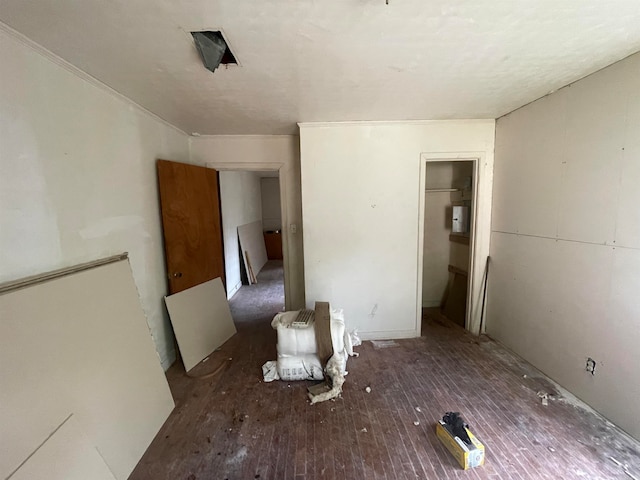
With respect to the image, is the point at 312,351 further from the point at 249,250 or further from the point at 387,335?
the point at 249,250

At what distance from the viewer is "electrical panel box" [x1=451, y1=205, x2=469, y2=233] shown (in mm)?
3777

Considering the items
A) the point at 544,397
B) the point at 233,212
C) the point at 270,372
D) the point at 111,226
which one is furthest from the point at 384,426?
the point at 233,212

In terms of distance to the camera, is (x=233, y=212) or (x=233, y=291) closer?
(x=233, y=291)

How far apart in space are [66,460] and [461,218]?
168 inches

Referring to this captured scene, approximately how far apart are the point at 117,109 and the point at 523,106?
3.64 m

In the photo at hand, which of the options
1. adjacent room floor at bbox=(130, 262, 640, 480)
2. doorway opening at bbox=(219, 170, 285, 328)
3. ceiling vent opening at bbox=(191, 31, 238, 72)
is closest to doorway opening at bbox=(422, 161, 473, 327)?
adjacent room floor at bbox=(130, 262, 640, 480)

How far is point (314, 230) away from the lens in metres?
3.18

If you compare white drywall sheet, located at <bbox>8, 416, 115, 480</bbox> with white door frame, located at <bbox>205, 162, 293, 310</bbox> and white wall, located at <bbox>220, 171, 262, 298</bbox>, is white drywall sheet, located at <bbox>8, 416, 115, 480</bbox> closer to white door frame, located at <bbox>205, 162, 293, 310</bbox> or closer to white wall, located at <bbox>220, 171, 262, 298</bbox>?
white door frame, located at <bbox>205, 162, 293, 310</bbox>

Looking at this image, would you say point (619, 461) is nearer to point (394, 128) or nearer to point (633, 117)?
point (633, 117)

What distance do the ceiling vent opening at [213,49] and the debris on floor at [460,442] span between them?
2751mm

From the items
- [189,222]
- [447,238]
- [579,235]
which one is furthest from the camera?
[447,238]

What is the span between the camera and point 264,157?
3607 millimetres

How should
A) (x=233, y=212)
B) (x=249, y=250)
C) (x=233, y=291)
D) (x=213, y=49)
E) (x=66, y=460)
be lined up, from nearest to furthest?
(x=66, y=460) < (x=213, y=49) < (x=233, y=291) < (x=233, y=212) < (x=249, y=250)

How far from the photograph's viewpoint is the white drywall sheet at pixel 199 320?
2.76 meters
